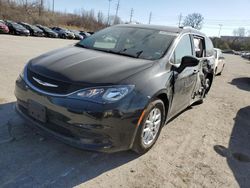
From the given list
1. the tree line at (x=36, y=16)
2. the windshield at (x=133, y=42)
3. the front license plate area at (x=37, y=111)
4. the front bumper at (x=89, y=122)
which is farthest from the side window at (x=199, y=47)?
the tree line at (x=36, y=16)

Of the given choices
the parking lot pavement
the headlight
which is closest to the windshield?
the headlight

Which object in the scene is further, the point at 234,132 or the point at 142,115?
the point at 234,132

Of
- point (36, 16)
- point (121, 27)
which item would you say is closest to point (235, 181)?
point (121, 27)

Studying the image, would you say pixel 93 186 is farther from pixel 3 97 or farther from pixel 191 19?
pixel 191 19

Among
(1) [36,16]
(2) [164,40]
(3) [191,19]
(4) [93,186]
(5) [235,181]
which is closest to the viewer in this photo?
(4) [93,186]

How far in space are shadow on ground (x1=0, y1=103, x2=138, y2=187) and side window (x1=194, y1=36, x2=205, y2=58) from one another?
8.69 feet

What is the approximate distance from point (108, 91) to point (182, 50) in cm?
191

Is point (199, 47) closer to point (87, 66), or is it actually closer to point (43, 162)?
point (87, 66)

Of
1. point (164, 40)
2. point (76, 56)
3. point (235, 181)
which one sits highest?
point (164, 40)

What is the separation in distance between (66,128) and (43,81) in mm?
639

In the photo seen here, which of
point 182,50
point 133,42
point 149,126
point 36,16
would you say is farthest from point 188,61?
point 36,16

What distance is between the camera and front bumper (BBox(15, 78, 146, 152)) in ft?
8.78

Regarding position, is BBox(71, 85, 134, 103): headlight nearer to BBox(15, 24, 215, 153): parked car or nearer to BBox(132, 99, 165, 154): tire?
BBox(15, 24, 215, 153): parked car

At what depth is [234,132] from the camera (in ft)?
15.6
